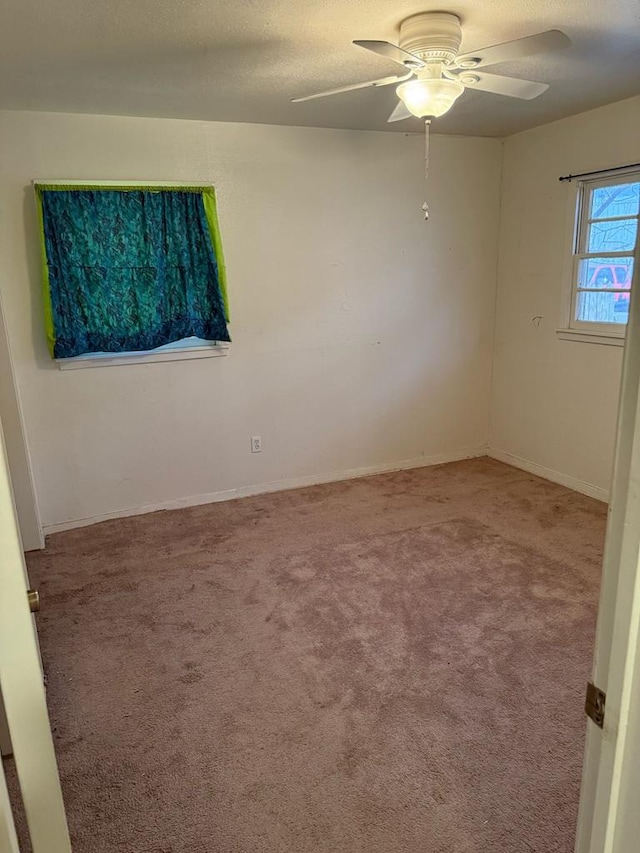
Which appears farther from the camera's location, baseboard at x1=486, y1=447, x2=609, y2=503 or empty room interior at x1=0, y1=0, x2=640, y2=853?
baseboard at x1=486, y1=447, x2=609, y2=503

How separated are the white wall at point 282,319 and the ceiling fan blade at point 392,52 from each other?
5.50 ft

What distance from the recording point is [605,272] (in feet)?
11.9

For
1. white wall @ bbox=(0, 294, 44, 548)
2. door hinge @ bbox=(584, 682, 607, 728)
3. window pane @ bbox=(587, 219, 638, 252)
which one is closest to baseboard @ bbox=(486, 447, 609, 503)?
window pane @ bbox=(587, 219, 638, 252)

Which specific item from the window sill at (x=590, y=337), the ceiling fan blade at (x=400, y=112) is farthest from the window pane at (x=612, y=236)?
the ceiling fan blade at (x=400, y=112)

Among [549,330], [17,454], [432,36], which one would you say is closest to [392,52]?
[432,36]

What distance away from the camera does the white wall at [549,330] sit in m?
3.55

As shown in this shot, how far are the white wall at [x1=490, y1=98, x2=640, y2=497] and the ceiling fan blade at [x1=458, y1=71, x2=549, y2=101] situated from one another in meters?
1.30

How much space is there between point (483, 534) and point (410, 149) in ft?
8.59

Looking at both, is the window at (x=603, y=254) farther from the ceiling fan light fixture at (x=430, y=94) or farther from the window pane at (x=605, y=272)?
the ceiling fan light fixture at (x=430, y=94)

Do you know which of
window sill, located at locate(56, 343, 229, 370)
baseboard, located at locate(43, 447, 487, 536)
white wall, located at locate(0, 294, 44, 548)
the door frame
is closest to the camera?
the door frame

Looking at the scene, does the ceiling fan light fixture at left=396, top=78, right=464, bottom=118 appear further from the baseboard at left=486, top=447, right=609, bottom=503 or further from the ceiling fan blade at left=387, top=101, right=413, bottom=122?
the baseboard at left=486, top=447, right=609, bottom=503

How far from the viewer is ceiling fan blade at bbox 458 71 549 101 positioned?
7.38ft

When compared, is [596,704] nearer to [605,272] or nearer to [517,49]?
[517,49]

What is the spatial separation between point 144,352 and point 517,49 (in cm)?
250
